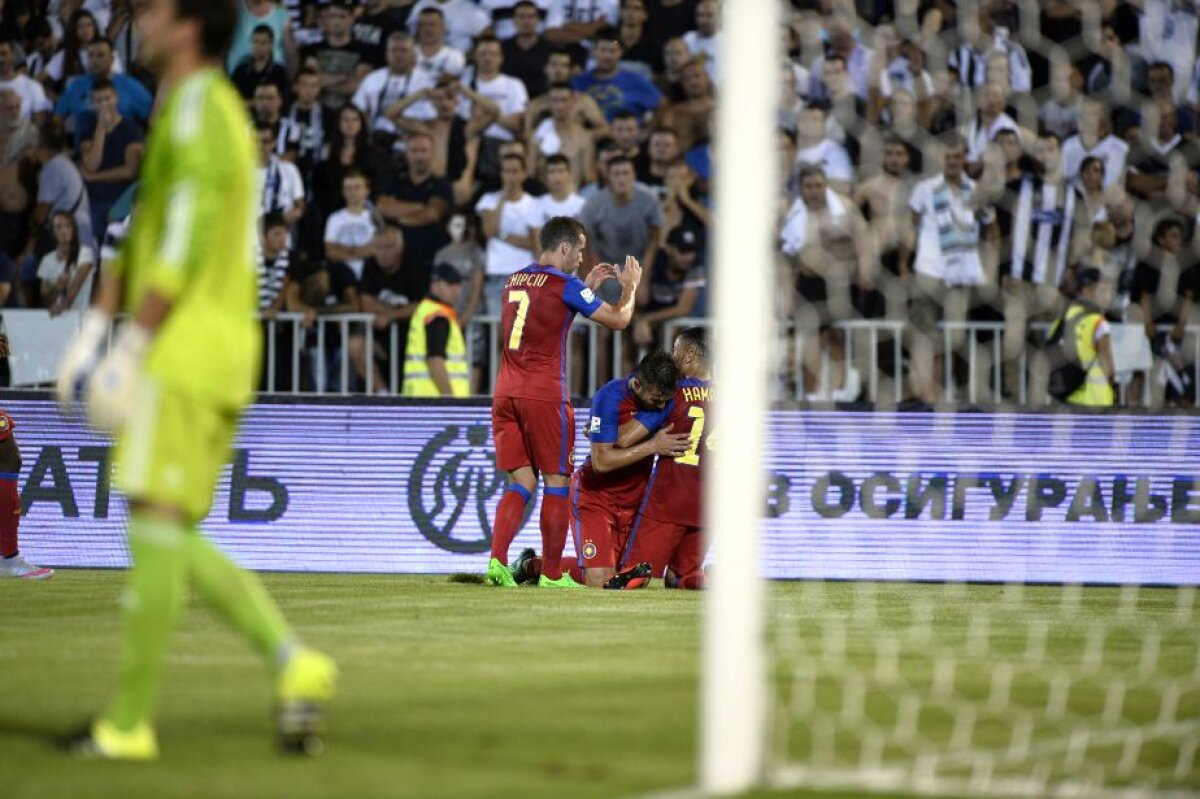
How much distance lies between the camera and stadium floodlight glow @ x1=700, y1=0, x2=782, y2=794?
181 inches

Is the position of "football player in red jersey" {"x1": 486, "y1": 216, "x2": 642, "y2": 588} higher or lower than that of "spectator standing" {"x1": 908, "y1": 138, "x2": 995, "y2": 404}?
lower

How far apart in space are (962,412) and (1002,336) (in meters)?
0.76

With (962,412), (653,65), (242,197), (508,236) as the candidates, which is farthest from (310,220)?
(242,197)

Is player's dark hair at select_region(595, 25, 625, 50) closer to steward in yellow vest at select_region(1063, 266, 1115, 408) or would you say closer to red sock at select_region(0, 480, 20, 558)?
steward in yellow vest at select_region(1063, 266, 1115, 408)

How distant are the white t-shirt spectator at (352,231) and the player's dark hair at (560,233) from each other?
3103 mm

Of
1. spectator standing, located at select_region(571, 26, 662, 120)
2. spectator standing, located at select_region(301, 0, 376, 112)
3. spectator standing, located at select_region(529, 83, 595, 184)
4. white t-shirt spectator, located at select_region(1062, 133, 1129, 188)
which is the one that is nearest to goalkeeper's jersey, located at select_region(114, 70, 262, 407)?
white t-shirt spectator, located at select_region(1062, 133, 1129, 188)

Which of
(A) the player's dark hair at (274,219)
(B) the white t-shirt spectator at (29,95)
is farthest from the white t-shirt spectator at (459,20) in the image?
(B) the white t-shirt spectator at (29,95)

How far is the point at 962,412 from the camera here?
43.0ft

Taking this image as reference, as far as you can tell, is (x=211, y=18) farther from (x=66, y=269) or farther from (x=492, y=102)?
(x=492, y=102)

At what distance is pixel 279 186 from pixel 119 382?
10132 mm

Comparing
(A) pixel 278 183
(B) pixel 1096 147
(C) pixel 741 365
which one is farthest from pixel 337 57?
(C) pixel 741 365

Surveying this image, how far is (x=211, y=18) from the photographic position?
4961 mm

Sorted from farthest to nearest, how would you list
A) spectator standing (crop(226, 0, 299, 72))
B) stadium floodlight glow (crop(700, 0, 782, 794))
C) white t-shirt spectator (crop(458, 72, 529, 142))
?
spectator standing (crop(226, 0, 299, 72)) < white t-shirt spectator (crop(458, 72, 529, 142)) < stadium floodlight glow (crop(700, 0, 782, 794))

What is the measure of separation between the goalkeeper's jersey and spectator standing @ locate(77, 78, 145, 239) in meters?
10.1
